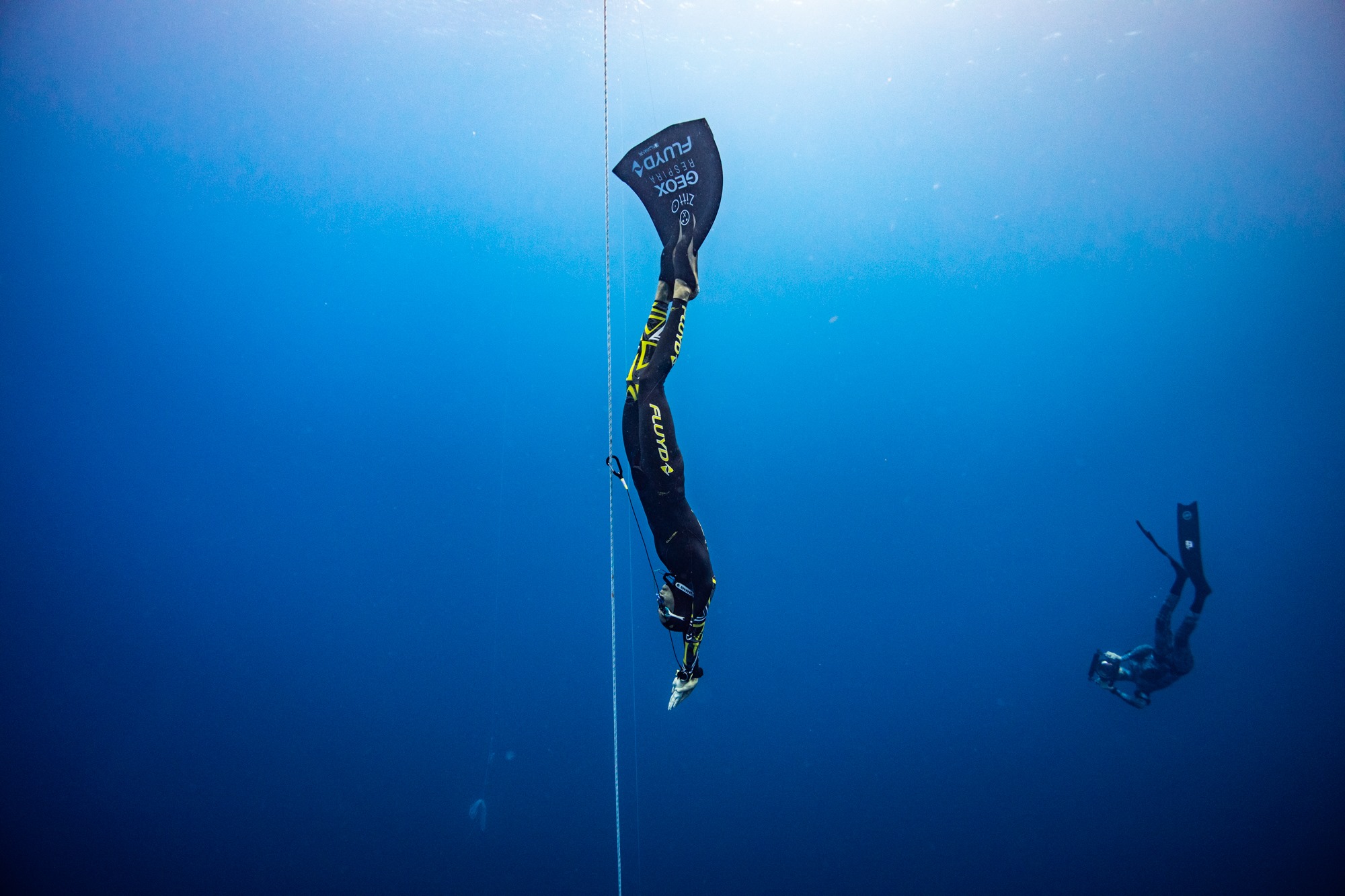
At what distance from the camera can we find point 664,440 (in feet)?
8.50

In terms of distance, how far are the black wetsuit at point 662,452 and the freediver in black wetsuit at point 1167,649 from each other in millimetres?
4378

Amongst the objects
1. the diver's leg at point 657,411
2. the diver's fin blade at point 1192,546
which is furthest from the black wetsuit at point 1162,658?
the diver's leg at point 657,411

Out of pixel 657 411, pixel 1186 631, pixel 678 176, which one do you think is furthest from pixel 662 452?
pixel 1186 631

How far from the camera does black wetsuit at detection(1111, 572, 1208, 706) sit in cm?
503

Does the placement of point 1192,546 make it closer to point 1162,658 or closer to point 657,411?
point 1162,658

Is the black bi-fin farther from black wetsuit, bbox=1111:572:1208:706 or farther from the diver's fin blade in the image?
black wetsuit, bbox=1111:572:1208:706

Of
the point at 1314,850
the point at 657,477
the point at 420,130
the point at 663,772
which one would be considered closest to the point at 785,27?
the point at 420,130

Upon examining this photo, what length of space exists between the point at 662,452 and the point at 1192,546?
4882 millimetres

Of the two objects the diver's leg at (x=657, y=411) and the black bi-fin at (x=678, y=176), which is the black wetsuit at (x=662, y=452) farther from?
the black bi-fin at (x=678, y=176)

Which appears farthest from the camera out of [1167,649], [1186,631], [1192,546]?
[1167,649]

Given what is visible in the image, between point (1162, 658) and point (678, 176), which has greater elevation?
point (678, 176)

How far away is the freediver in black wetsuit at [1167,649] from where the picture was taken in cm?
476

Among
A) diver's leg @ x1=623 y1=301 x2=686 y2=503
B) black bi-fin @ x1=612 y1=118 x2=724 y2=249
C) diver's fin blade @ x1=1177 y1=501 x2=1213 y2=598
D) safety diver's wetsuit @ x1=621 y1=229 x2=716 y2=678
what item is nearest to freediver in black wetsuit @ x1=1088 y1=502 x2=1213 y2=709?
diver's fin blade @ x1=1177 y1=501 x2=1213 y2=598

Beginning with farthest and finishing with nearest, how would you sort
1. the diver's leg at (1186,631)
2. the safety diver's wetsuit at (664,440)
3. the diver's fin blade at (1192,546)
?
the diver's leg at (1186,631) → the diver's fin blade at (1192,546) → the safety diver's wetsuit at (664,440)
